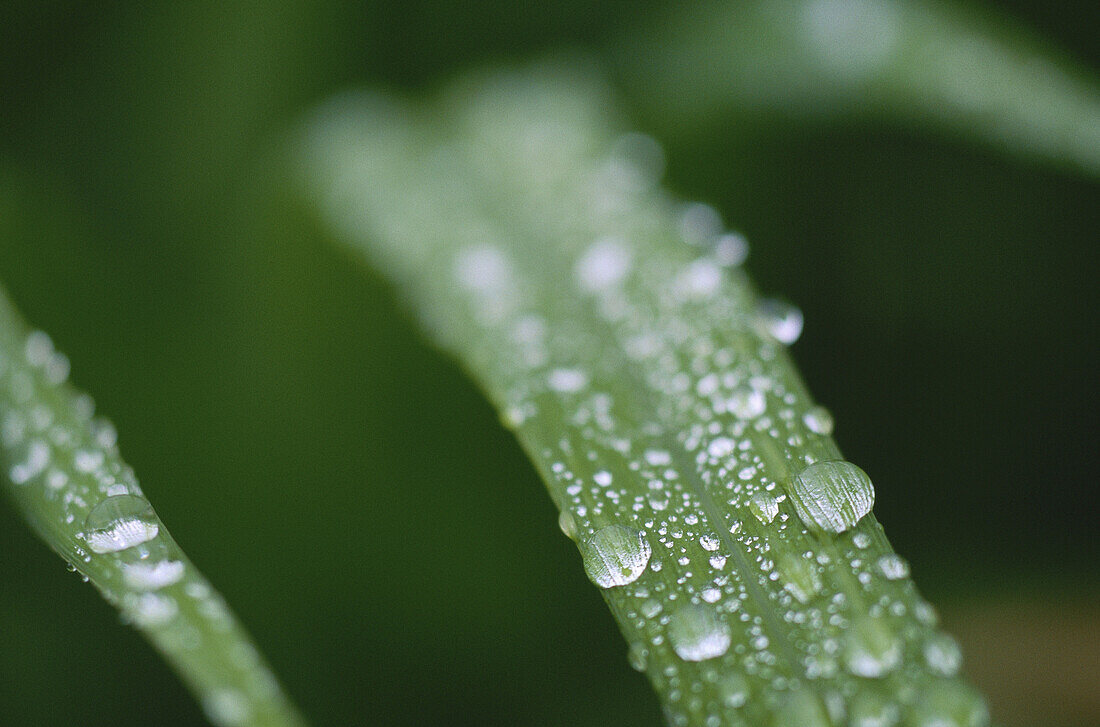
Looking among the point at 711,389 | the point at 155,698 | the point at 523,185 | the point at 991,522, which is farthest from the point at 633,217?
the point at 155,698

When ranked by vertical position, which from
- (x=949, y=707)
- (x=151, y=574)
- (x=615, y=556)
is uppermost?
(x=151, y=574)

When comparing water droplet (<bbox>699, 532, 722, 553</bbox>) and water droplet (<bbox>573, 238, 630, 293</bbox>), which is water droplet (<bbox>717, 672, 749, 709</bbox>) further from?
water droplet (<bbox>573, 238, 630, 293</bbox>)

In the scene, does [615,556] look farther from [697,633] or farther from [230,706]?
[230,706]

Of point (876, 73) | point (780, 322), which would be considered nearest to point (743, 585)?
point (780, 322)

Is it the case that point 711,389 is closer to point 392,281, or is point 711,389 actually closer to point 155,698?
point 392,281

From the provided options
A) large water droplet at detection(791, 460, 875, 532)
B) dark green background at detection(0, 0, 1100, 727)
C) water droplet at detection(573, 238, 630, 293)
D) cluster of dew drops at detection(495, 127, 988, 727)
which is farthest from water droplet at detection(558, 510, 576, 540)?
dark green background at detection(0, 0, 1100, 727)

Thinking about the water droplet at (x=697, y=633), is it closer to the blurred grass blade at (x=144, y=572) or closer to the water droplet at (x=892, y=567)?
the water droplet at (x=892, y=567)
